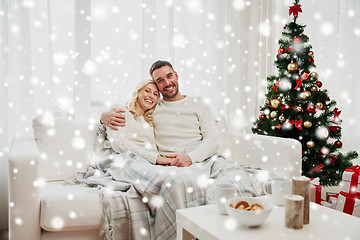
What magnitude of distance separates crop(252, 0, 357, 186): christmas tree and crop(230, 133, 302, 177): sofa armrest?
0.41 m

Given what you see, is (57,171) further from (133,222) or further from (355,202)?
(355,202)

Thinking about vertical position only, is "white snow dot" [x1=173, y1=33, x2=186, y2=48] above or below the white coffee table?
above

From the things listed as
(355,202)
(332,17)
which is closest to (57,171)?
(355,202)

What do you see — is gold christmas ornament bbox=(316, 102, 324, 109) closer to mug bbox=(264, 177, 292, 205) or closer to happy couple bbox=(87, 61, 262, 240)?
happy couple bbox=(87, 61, 262, 240)

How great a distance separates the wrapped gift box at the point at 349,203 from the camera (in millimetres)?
1990

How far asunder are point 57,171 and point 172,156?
2.36 feet

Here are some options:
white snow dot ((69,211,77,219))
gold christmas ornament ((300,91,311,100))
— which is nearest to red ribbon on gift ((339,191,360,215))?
gold christmas ornament ((300,91,311,100))

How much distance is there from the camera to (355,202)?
2.00 metres

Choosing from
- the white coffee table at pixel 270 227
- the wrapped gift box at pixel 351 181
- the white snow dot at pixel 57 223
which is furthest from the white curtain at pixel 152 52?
the white coffee table at pixel 270 227

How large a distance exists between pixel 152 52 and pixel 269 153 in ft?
4.25

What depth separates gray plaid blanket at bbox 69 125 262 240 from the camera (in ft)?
5.13

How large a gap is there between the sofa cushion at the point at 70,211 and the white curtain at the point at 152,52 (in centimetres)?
98

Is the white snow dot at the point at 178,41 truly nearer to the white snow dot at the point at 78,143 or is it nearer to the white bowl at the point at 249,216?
the white snow dot at the point at 78,143

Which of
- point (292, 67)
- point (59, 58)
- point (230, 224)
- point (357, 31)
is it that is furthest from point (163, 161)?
point (357, 31)
